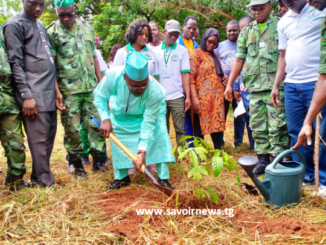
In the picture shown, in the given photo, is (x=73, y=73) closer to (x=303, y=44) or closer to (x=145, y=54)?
(x=145, y=54)

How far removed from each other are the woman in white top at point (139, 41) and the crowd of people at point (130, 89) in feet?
0.04

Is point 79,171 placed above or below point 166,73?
below

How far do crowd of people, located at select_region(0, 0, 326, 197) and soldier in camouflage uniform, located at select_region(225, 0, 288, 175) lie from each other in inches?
0.4

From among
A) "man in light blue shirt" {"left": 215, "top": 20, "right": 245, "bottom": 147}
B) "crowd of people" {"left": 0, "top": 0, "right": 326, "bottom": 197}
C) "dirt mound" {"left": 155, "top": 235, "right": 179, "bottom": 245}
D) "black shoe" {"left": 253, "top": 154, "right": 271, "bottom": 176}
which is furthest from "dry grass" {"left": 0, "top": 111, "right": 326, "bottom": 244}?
"man in light blue shirt" {"left": 215, "top": 20, "right": 245, "bottom": 147}

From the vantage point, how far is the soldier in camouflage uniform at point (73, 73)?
3426mm

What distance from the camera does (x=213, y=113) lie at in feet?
13.9

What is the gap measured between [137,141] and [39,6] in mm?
1571

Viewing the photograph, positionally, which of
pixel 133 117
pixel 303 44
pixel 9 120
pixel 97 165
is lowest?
pixel 97 165

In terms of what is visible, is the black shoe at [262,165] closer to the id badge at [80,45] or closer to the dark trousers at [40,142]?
the dark trousers at [40,142]

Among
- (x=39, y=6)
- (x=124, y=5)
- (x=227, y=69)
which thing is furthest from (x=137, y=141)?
(x=124, y=5)

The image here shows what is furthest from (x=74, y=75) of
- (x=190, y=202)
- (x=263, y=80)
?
(x=263, y=80)

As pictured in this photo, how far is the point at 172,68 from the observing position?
4145mm

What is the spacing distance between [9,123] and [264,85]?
257cm

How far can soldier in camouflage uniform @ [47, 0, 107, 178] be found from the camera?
11.2 ft
